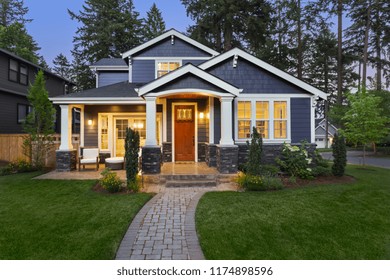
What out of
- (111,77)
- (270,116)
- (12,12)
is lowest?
(270,116)

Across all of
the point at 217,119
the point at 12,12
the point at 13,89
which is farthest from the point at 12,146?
the point at 12,12

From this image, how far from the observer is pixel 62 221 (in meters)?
4.37

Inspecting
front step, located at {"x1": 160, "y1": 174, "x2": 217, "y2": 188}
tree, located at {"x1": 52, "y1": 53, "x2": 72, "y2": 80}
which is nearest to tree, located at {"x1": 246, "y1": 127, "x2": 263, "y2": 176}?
front step, located at {"x1": 160, "y1": 174, "x2": 217, "y2": 188}

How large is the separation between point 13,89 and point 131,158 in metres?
15.4

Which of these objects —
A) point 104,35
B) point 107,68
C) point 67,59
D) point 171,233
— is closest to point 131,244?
point 171,233

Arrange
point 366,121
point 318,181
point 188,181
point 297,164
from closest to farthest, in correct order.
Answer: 1. point 188,181
2. point 318,181
3. point 297,164
4. point 366,121

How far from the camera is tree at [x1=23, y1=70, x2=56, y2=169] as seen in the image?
9.87 meters

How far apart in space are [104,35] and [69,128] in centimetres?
1968

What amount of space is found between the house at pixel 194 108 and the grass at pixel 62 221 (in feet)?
8.44

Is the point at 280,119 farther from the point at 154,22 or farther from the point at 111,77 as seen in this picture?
the point at 154,22

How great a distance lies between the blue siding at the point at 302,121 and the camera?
30.8 feet

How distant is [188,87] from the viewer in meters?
8.09

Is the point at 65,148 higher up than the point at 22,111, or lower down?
lower down

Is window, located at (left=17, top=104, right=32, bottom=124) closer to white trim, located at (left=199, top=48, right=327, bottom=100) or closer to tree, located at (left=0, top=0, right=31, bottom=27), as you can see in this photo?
white trim, located at (left=199, top=48, right=327, bottom=100)
